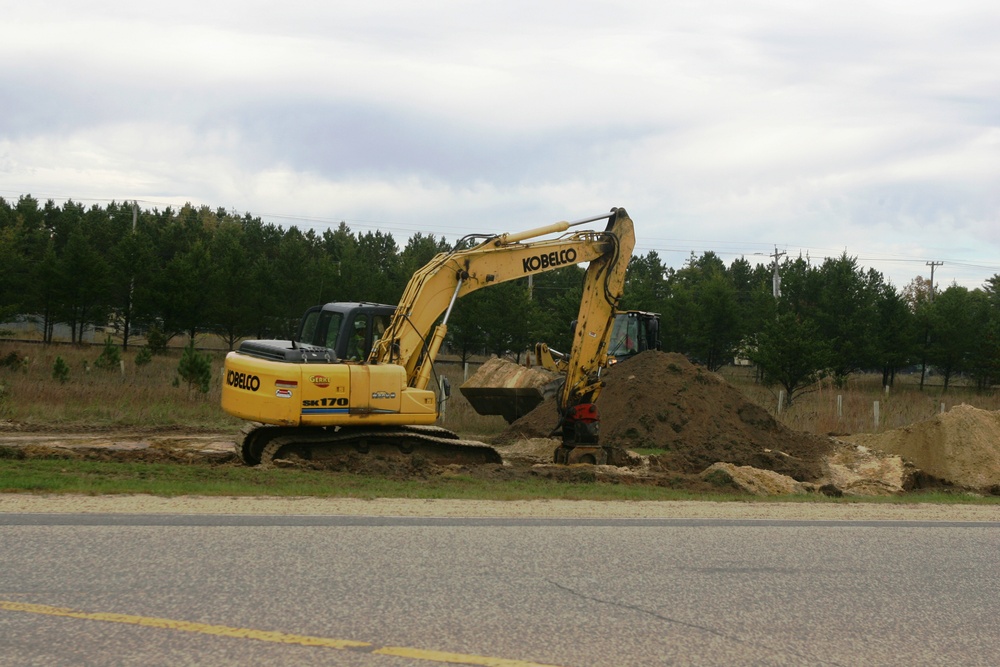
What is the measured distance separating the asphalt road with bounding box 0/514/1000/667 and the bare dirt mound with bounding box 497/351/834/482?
10753 mm

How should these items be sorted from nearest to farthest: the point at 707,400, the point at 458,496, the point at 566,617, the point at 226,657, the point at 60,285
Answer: the point at 226,657 < the point at 566,617 < the point at 458,496 < the point at 707,400 < the point at 60,285

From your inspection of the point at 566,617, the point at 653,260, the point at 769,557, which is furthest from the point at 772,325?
the point at 653,260

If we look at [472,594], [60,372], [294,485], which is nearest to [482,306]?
[60,372]

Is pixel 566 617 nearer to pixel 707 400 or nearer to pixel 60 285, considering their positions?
pixel 707 400

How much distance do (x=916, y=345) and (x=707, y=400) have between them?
34693 millimetres

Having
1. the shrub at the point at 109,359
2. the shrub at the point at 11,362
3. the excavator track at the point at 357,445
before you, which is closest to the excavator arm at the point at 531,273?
the excavator track at the point at 357,445

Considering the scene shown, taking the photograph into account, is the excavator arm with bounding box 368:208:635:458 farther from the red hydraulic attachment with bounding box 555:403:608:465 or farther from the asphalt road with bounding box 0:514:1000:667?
the asphalt road with bounding box 0:514:1000:667

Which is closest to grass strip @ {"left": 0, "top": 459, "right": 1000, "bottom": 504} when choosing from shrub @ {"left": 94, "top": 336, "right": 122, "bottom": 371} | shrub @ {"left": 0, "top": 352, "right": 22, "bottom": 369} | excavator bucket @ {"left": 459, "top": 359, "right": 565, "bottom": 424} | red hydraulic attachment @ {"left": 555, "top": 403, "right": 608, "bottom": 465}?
red hydraulic attachment @ {"left": 555, "top": 403, "right": 608, "bottom": 465}

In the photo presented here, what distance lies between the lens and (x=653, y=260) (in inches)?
3954

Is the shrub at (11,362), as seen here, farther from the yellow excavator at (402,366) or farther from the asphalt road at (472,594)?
the asphalt road at (472,594)

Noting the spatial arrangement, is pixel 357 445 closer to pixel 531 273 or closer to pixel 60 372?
pixel 531 273

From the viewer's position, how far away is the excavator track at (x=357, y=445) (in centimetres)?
1548

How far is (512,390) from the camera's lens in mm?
22891

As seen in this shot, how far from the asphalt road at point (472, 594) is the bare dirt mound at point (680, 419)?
35.3 feet
